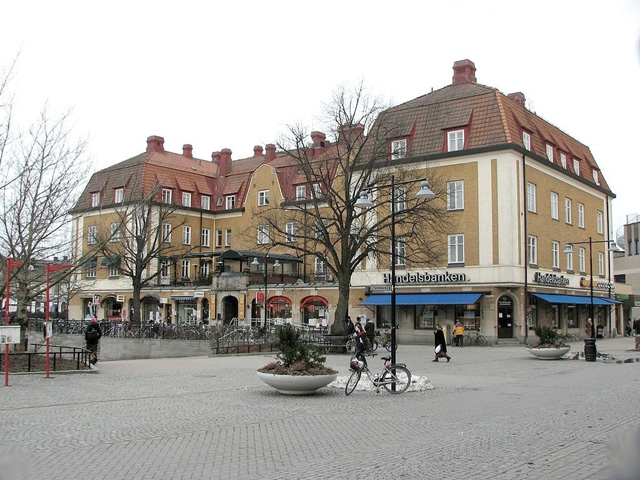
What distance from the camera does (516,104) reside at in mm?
47812

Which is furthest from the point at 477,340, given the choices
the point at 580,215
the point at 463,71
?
the point at 463,71

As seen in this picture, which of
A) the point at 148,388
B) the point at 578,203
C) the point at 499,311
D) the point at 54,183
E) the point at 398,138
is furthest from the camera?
the point at 578,203

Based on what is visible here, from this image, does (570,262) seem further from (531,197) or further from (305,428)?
(305,428)

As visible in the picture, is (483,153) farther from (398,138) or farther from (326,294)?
(326,294)

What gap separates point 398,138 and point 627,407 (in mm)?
35211

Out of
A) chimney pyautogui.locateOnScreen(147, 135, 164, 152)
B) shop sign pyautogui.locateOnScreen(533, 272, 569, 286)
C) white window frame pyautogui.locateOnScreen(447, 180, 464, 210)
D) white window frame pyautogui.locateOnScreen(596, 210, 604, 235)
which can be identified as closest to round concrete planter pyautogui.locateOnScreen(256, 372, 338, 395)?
white window frame pyautogui.locateOnScreen(447, 180, 464, 210)

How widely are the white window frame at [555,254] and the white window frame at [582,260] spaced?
427 centimetres

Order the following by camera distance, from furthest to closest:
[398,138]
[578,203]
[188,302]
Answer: [188,302]
[578,203]
[398,138]

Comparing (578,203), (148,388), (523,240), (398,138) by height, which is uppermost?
(398,138)

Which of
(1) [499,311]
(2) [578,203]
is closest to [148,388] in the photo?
(1) [499,311]

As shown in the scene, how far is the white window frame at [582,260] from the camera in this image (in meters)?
51.6

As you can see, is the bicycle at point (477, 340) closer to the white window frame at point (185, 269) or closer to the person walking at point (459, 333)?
the person walking at point (459, 333)

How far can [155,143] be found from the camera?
6850 cm

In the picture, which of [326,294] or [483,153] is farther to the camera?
[326,294]
